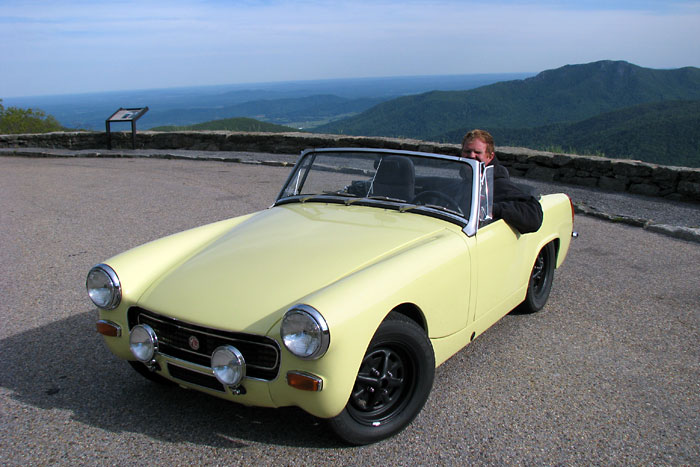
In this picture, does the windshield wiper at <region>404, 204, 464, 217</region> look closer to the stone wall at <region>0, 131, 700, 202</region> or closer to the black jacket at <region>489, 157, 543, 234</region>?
the black jacket at <region>489, 157, 543, 234</region>

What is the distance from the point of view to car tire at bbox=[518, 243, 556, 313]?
466cm

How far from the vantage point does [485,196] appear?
3852 mm

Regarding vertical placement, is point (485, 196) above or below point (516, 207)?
above

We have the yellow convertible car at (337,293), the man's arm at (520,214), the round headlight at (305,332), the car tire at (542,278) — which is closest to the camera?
the round headlight at (305,332)

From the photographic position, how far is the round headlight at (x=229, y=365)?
2.62 metres

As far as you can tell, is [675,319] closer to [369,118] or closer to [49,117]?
[49,117]

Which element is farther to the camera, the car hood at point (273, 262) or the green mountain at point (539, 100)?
the green mountain at point (539, 100)

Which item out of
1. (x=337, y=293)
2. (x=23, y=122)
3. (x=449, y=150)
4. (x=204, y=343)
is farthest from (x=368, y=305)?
(x=23, y=122)

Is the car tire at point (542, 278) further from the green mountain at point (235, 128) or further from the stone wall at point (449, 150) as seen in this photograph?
the green mountain at point (235, 128)

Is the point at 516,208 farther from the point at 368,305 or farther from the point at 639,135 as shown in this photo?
the point at 639,135

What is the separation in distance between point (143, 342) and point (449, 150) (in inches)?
386

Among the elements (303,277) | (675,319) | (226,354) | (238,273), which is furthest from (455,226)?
(675,319)

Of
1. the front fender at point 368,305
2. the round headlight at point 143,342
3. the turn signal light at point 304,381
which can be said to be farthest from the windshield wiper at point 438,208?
the round headlight at point 143,342

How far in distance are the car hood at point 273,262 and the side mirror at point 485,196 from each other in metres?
0.37
